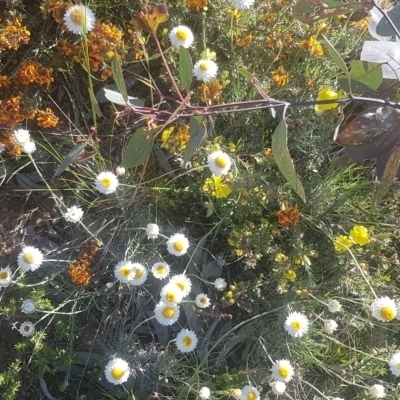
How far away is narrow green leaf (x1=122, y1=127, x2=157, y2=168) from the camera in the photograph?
1.28 metres

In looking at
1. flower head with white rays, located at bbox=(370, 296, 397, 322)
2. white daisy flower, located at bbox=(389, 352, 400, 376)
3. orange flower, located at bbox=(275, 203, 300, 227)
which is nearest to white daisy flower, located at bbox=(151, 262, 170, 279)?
orange flower, located at bbox=(275, 203, 300, 227)

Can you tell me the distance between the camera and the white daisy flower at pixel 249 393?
149 centimetres

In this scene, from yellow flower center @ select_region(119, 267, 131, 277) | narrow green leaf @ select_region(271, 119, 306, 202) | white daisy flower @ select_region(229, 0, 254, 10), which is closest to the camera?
narrow green leaf @ select_region(271, 119, 306, 202)

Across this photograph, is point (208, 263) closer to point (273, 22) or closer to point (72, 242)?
point (72, 242)

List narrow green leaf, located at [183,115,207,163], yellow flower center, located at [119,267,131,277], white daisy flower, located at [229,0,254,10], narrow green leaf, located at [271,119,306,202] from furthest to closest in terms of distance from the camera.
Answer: yellow flower center, located at [119,267,131,277], white daisy flower, located at [229,0,254,10], narrow green leaf, located at [183,115,207,163], narrow green leaf, located at [271,119,306,202]

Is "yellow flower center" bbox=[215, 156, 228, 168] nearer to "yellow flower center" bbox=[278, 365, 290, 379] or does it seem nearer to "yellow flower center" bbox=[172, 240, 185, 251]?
"yellow flower center" bbox=[172, 240, 185, 251]

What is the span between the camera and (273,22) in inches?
63.4

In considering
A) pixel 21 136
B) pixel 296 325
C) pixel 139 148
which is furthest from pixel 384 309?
pixel 21 136

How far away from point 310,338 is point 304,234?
0.32m

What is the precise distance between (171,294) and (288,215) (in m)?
0.41

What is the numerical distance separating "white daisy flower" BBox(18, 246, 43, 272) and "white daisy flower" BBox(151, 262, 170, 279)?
33 centimetres

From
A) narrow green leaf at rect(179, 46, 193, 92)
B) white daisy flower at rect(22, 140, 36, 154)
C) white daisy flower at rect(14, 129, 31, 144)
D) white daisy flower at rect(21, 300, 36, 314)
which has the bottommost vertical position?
white daisy flower at rect(21, 300, 36, 314)

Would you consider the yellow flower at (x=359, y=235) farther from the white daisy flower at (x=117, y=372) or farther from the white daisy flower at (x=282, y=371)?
the white daisy flower at (x=117, y=372)

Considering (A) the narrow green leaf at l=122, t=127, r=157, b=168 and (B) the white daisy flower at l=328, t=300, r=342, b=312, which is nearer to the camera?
(A) the narrow green leaf at l=122, t=127, r=157, b=168
